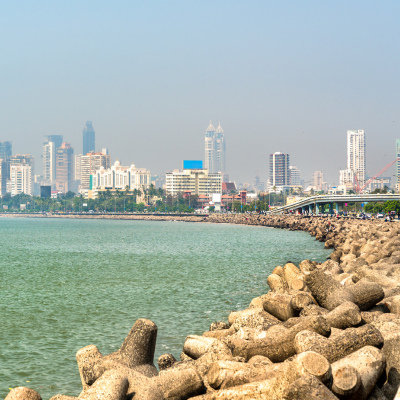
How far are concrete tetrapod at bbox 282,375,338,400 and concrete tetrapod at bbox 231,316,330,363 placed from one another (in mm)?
2646

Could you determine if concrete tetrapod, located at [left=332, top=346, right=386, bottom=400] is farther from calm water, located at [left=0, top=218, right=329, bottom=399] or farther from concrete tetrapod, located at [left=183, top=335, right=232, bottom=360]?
calm water, located at [left=0, top=218, right=329, bottom=399]

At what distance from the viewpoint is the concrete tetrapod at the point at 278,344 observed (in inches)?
329

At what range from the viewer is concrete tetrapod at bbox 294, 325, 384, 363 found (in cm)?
743

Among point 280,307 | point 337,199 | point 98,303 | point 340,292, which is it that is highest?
point 337,199

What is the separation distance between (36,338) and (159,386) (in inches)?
338

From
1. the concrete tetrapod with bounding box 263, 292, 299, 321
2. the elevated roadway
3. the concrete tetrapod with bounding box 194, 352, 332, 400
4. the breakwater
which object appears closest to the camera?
the concrete tetrapod with bounding box 194, 352, 332, 400

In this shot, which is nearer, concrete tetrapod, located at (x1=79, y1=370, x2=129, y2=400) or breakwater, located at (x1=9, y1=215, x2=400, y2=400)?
breakwater, located at (x1=9, y1=215, x2=400, y2=400)

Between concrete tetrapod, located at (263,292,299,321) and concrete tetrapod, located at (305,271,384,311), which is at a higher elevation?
concrete tetrapod, located at (305,271,384,311)

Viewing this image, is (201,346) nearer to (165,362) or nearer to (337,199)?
(165,362)

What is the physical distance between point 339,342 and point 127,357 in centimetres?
363

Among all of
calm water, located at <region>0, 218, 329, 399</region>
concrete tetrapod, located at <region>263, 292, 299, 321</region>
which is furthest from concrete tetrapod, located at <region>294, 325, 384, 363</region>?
calm water, located at <region>0, 218, 329, 399</region>


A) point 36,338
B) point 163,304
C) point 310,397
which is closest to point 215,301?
point 163,304

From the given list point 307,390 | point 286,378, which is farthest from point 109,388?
point 307,390

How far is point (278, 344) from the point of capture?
848 centimetres
